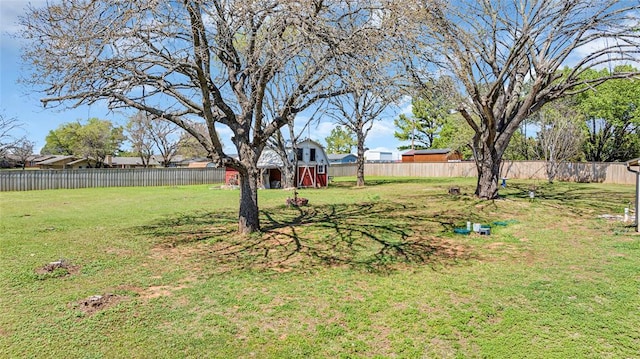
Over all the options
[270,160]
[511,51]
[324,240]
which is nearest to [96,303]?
[324,240]

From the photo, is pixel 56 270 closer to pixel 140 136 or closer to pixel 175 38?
pixel 175 38

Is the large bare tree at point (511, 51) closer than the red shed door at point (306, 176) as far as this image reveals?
Yes

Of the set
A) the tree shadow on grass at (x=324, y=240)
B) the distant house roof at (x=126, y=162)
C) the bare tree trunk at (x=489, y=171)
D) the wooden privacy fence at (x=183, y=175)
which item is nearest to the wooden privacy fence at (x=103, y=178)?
the wooden privacy fence at (x=183, y=175)

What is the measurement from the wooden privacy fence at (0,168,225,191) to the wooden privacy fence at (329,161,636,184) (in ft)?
47.9

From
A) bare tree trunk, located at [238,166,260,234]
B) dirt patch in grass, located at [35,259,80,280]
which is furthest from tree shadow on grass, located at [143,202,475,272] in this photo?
dirt patch in grass, located at [35,259,80,280]

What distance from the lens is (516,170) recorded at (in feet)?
95.8

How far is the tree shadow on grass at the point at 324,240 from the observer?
622 cm

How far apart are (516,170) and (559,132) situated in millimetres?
5821

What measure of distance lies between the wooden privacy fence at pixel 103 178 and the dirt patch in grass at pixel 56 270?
761 inches

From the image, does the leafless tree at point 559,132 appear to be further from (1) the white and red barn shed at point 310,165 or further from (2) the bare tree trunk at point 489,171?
(1) the white and red barn shed at point 310,165

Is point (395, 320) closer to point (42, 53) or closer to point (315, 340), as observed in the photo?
point (315, 340)

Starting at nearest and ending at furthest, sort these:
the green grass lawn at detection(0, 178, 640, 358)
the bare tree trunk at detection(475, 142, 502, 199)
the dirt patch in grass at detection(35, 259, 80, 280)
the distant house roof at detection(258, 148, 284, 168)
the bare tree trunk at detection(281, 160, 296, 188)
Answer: the green grass lawn at detection(0, 178, 640, 358)
the dirt patch in grass at detection(35, 259, 80, 280)
the bare tree trunk at detection(475, 142, 502, 199)
the bare tree trunk at detection(281, 160, 296, 188)
the distant house roof at detection(258, 148, 284, 168)

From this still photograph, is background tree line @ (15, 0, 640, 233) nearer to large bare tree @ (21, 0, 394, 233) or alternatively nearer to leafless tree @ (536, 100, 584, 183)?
large bare tree @ (21, 0, 394, 233)

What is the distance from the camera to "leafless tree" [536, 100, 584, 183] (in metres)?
24.2
